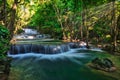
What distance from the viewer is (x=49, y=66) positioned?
1338 centimetres

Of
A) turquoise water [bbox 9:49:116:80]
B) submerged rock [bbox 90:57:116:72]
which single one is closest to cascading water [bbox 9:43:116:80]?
turquoise water [bbox 9:49:116:80]

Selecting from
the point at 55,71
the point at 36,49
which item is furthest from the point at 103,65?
A: the point at 36,49

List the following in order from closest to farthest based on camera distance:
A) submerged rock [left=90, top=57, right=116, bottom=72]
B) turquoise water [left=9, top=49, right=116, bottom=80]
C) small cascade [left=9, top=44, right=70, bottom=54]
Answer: turquoise water [left=9, top=49, right=116, bottom=80] < submerged rock [left=90, top=57, right=116, bottom=72] < small cascade [left=9, top=44, right=70, bottom=54]

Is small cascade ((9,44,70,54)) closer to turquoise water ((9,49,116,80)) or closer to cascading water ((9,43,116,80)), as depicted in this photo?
cascading water ((9,43,116,80))

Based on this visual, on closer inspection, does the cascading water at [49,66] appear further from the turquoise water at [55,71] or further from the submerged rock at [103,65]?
the submerged rock at [103,65]

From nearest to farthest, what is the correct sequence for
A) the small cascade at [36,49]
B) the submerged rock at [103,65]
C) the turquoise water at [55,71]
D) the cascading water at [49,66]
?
the turquoise water at [55,71], the cascading water at [49,66], the submerged rock at [103,65], the small cascade at [36,49]

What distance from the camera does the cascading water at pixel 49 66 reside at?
10.7m

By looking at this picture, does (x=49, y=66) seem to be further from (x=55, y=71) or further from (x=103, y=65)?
(x=103, y=65)

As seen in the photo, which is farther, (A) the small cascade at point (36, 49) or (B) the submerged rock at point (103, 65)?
(A) the small cascade at point (36, 49)

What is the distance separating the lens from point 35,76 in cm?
1067

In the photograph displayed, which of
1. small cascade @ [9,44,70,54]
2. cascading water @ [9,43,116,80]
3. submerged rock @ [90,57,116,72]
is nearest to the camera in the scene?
cascading water @ [9,43,116,80]

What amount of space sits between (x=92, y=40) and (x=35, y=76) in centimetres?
1363

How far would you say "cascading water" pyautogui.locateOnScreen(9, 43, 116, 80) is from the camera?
10713mm

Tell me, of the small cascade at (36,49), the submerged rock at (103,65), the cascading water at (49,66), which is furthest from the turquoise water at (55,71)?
the small cascade at (36,49)
